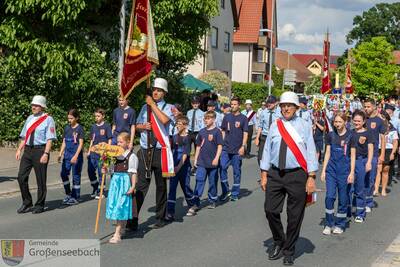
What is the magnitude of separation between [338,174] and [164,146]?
8.06ft

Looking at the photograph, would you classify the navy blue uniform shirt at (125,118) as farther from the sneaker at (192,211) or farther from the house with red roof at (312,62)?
the house with red roof at (312,62)

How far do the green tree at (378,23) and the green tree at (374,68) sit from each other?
28.4 meters

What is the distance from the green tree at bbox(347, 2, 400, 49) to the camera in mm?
88188

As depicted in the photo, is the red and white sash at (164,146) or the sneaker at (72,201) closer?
the red and white sash at (164,146)

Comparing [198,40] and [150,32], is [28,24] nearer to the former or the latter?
[198,40]

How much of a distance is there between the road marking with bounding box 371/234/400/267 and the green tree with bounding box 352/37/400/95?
2144 inches

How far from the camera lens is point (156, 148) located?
8258 millimetres

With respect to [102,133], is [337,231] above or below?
below

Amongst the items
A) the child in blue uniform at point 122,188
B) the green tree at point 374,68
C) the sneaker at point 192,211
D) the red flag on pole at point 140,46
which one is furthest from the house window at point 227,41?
the child in blue uniform at point 122,188

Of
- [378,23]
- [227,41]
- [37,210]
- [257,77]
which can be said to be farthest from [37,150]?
[378,23]

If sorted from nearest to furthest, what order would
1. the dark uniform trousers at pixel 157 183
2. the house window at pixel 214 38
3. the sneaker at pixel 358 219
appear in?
the dark uniform trousers at pixel 157 183, the sneaker at pixel 358 219, the house window at pixel 214 38

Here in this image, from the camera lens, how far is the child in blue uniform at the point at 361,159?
9219 mm

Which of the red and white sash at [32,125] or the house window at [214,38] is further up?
the house window at [214,38]

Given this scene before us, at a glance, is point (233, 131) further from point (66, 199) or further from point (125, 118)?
point (66, 199)
